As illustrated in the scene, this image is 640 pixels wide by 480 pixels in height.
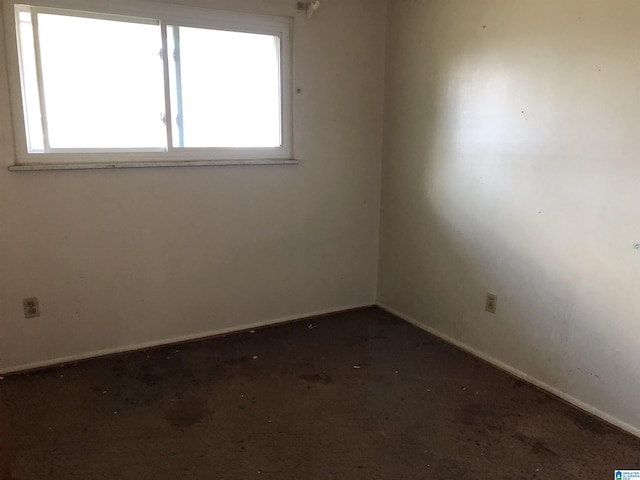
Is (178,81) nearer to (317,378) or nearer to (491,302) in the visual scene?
(317,378)

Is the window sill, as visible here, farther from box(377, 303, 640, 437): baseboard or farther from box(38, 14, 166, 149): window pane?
box(377, 303, 640, 437): baseboard

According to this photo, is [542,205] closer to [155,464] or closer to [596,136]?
[596,136]

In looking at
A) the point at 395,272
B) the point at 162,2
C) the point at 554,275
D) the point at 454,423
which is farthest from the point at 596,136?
the point at 162,2

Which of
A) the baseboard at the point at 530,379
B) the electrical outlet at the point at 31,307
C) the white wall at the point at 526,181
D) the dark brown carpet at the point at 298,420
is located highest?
the white wall at the point at 526,181

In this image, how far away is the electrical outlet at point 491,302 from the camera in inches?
107

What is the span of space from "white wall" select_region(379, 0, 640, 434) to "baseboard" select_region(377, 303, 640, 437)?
0.01 metres

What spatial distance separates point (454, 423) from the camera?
220cm

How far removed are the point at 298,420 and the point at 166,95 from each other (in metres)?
1.91

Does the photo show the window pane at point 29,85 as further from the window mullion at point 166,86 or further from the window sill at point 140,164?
the window mullion at point 166,86

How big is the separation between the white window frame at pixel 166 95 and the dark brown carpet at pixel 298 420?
114cm

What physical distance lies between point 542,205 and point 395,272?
1.29 meters

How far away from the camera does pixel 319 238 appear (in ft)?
11.1

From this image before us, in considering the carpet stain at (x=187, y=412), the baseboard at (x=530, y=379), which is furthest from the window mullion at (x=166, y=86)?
the baseboard at (x=530, y=379)

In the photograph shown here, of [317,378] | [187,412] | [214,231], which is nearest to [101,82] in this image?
[214,231]
